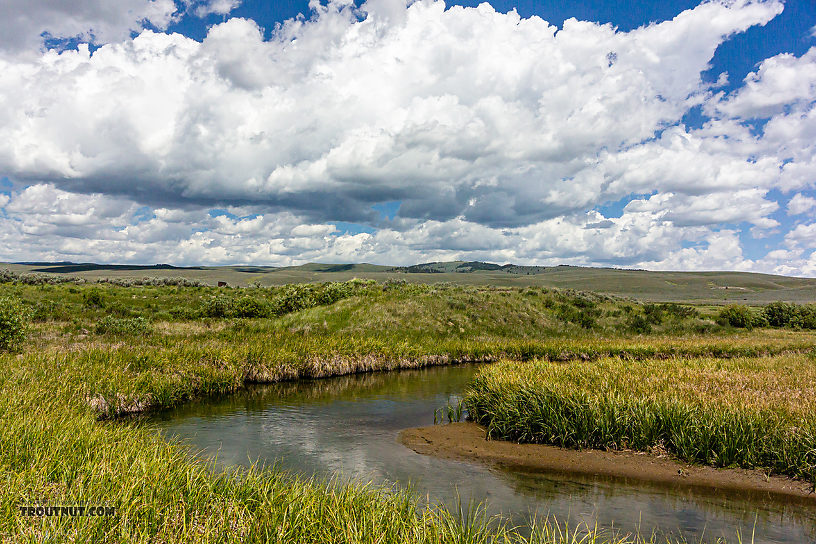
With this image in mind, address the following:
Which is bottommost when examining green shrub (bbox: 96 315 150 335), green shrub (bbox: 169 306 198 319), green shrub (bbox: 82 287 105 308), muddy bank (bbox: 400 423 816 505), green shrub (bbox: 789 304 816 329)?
green shrub (bbox: 789 304 816 329)

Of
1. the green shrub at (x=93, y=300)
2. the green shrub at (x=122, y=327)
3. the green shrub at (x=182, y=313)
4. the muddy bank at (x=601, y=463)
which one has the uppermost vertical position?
the green shrub at (x=93, y=300)

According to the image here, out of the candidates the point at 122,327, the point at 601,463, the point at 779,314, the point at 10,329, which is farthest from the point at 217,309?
the point at 779,314

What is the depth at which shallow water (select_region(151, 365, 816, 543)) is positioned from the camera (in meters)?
10.4

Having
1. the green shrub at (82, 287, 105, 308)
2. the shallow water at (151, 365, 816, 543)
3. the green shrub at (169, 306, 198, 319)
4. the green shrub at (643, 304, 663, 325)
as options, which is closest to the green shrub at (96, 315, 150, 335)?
the green shrub at (169, 306, 198, 319)

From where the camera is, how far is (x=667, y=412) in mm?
14352

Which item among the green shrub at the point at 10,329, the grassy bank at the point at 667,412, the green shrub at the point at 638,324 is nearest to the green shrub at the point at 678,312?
the green shrub at the point at 638,324

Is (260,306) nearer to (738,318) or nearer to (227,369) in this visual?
(227,369)

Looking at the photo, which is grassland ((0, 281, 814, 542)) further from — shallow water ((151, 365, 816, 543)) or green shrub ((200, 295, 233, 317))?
shallow water ((151, 365, 816, 543))

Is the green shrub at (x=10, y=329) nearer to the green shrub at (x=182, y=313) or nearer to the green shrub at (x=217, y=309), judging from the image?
the green shrub at (x=182, y=313)

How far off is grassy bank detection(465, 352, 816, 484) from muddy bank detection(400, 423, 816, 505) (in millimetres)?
432

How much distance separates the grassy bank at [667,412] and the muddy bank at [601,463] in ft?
1.42

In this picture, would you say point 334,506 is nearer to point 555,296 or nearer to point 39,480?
point 39,480

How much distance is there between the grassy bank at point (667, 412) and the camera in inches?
505

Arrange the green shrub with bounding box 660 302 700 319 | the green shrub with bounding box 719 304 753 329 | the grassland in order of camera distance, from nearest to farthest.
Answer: the grassland, the green shrub with bounding box 719 304 753 329, the green shrub with bounding box 660 302 700 319
